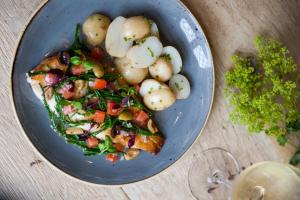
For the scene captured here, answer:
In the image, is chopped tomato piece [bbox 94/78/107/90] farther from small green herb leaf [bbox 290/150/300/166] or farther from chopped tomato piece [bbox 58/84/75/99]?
small green herb leaf [bbox 290/150/300/166]

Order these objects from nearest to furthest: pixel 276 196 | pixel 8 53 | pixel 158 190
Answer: pixel 276 196, pixel 8 53, pixel 158 190

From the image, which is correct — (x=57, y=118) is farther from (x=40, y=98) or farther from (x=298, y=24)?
(x=298, y=24)

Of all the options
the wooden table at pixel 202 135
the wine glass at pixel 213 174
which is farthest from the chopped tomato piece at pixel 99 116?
the wine glass at pixel 213 174

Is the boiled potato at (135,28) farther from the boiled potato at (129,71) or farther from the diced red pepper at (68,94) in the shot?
the diced red pepper at (68,94)

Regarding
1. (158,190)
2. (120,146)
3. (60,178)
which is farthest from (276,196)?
(60,178)

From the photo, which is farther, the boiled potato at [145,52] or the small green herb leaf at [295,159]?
the small green herb leaf at [295,159]

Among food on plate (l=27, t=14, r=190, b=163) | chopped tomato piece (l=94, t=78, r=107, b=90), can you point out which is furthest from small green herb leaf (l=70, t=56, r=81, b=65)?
chopped tomato piece (l=94, t=78, r=107, b=90)

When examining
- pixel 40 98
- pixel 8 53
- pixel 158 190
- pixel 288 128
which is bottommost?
pixel 158 190
